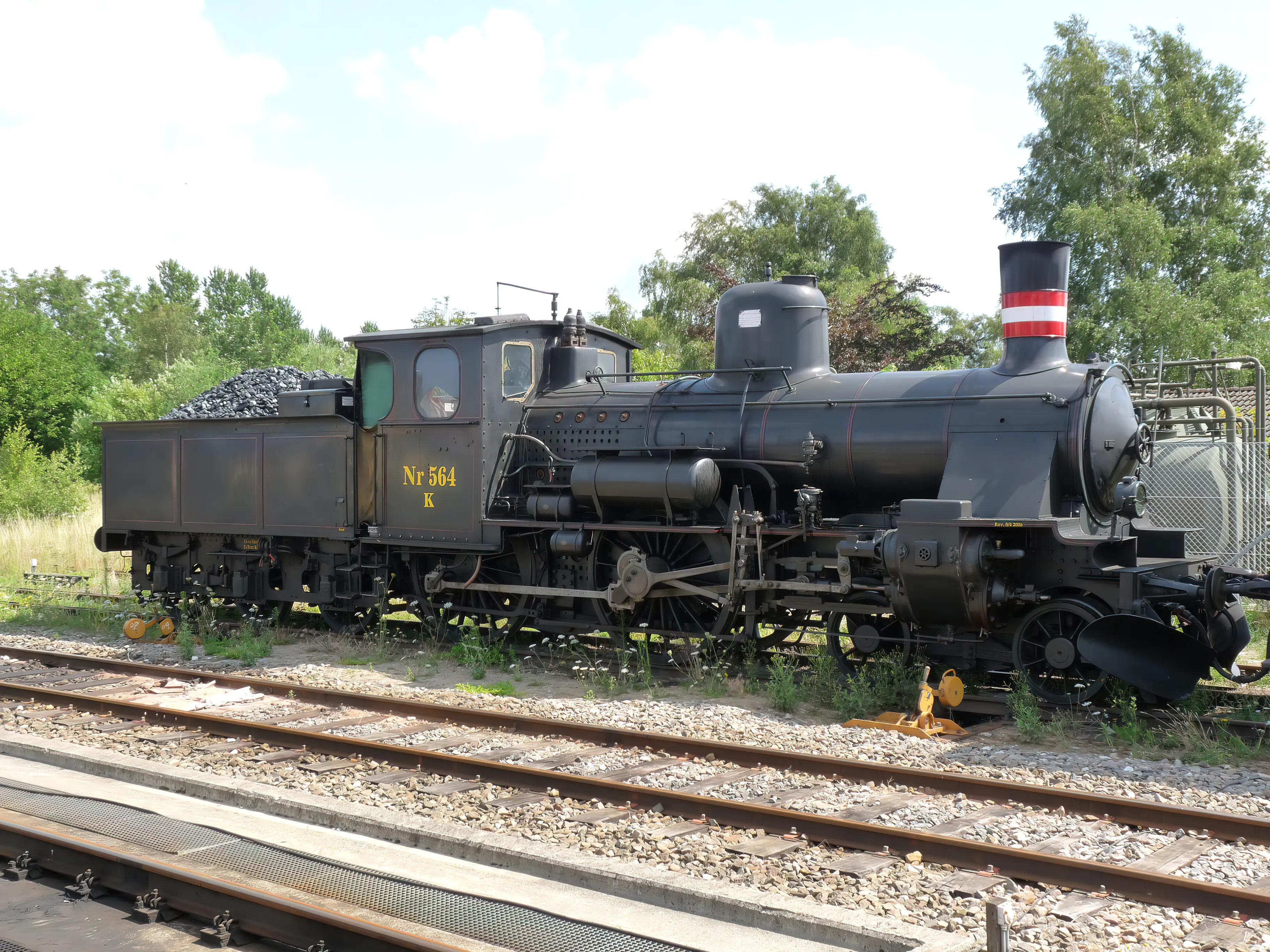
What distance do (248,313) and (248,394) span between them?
2342 inches

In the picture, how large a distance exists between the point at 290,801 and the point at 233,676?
406 cm

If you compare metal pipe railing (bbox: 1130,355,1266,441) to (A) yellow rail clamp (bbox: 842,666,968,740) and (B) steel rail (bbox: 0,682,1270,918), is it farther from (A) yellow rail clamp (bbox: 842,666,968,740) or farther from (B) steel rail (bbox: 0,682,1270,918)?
(B) steel rail (bbox: 0,682,1270,918)

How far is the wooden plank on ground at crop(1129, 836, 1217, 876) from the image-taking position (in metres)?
4.70

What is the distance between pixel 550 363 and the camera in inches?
438

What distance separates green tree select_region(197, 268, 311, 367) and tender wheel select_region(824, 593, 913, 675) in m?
54.8

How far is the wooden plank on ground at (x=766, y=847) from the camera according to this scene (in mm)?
4961

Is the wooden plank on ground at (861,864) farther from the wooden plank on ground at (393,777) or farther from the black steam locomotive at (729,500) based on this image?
the black steam locomotive at (729,500)

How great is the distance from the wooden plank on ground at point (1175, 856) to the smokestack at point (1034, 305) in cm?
412

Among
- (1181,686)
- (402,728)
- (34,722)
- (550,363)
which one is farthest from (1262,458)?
(34,722)

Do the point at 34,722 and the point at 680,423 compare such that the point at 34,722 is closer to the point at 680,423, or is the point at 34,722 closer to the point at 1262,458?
the point at 680,423

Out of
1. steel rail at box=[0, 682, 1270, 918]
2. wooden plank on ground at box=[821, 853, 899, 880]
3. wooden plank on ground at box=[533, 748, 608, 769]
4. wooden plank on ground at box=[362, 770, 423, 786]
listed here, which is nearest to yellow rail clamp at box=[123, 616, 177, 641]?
steel rail at box=[0, 682, 1270, 918]

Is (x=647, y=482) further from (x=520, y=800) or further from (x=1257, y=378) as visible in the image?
(x=1257, y=378)

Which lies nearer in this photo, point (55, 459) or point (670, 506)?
point (670, 506)

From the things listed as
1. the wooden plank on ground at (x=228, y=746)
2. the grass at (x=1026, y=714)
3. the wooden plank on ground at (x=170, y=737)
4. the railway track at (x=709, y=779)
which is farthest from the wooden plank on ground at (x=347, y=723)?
the grass at (x=1026, y=714)
